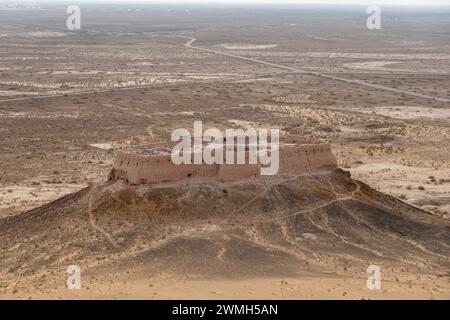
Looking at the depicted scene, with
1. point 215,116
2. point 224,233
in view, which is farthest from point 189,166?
point 215,116

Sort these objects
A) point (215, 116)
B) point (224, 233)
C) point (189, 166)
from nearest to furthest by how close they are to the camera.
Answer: point (224, 233) → point (189, 166) → point (215, 116)

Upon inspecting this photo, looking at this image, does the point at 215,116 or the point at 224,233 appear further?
the point at 215,116

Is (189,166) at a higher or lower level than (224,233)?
higher

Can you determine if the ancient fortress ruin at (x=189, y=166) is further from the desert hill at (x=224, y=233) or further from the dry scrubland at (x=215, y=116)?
the dry scrubland at (x=215, y=116)

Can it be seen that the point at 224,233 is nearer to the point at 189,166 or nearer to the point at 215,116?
the point at 189,166

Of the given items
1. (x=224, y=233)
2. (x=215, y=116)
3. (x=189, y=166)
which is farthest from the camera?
(x=215, y=116)
